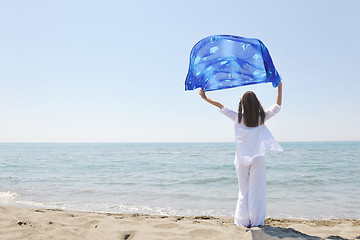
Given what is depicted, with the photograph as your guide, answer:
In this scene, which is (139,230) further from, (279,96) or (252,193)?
(279,96)

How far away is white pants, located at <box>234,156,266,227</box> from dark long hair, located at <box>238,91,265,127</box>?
475 mm

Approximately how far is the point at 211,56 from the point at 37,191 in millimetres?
7522

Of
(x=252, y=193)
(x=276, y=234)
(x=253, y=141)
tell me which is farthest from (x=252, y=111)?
(x=276, y=234)

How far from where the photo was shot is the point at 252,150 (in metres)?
3.36

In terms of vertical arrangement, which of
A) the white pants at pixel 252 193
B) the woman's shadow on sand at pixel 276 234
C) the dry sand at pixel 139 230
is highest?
the white pants at pixel 252 193

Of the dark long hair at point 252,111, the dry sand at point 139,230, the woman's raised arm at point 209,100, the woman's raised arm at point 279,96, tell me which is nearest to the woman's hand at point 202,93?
the woman's raised arm at point 209,100

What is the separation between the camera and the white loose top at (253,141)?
330cm

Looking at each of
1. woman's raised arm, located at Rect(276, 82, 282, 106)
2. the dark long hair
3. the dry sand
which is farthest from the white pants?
woman's raised arm, located at Rect(276, 82, 282, 106)

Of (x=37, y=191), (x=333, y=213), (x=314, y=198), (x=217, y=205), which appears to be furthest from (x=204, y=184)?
(x=37, y=191)

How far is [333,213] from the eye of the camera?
5871 millimetres

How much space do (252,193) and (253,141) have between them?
0.71m

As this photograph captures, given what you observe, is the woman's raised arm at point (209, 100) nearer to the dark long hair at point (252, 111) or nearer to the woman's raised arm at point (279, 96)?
the dark long hair at point (252, 111)

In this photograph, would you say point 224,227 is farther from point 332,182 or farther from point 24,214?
point 332,182

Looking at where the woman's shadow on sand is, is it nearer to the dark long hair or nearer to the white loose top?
the white loose top
